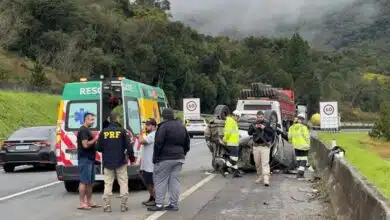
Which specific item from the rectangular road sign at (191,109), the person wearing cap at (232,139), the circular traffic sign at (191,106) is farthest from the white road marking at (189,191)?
the circular traffic sign at (191,106)

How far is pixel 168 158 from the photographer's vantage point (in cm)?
1080

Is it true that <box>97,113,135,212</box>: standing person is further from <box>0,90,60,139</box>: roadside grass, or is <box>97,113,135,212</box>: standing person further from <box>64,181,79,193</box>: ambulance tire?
<box>0,90,60,139</box>: roadside grass

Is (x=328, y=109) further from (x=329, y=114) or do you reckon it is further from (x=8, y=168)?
(x=8, y=168)

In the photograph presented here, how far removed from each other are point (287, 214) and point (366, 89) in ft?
425

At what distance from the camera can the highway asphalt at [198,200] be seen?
10.6 m

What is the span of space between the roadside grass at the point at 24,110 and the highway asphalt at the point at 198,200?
62.3 feet

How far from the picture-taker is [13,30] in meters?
61.6

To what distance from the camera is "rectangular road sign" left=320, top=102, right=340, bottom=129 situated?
25062mm

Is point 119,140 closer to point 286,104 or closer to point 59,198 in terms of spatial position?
point 59,198

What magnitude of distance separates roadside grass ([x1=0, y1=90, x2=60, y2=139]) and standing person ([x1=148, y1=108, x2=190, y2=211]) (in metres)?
23.6

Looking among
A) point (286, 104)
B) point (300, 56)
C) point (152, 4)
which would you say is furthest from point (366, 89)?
point (286, 104)

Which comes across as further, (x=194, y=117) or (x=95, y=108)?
(x=194, y=117)

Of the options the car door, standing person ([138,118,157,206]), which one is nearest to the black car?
the car door

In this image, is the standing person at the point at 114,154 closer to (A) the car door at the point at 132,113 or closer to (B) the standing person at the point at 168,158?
(B) the standing person at the point at 168,158
